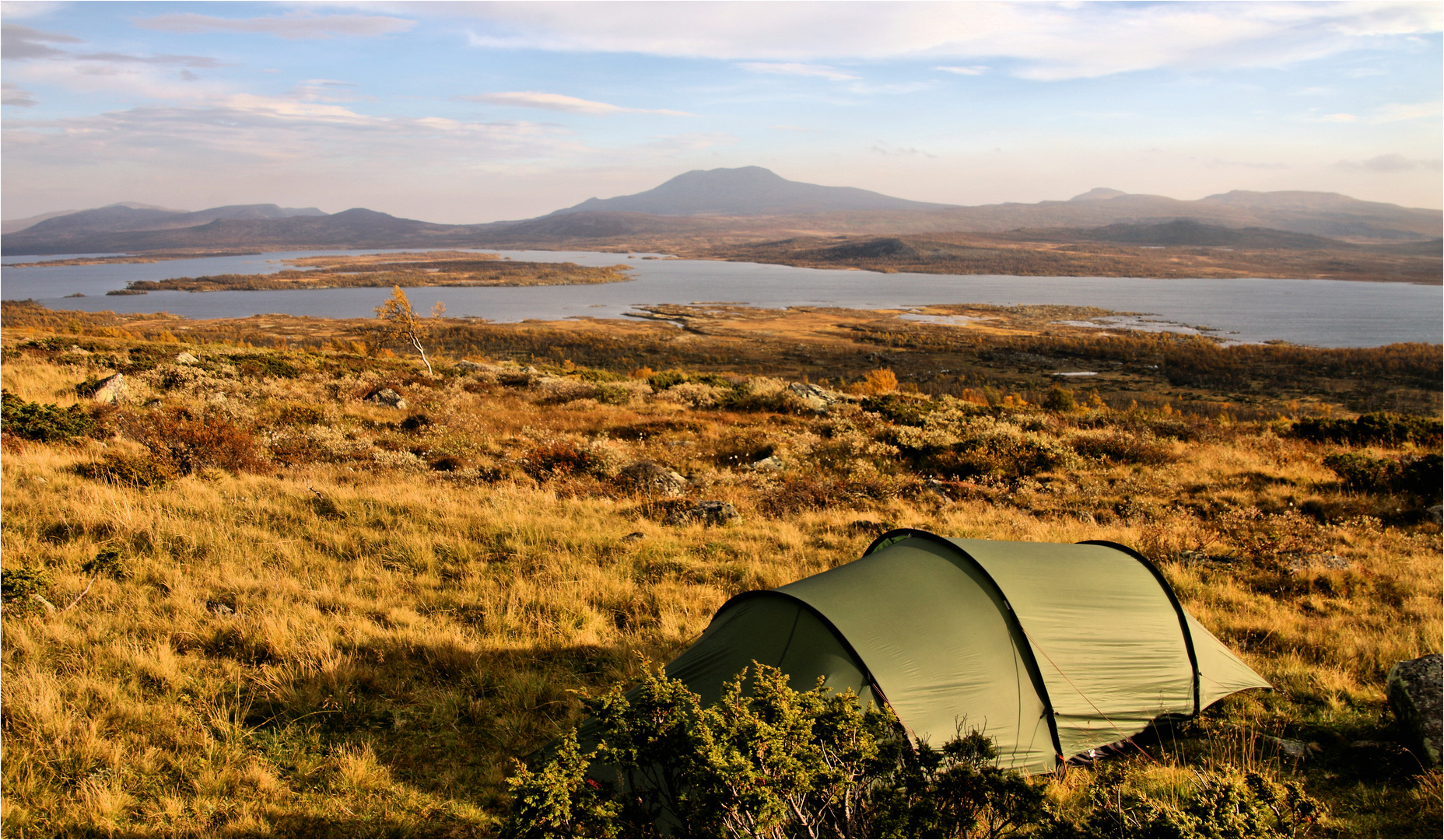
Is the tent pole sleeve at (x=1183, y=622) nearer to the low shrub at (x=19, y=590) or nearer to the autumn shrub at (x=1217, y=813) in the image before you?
the autumn shrub at (x=1217, y=813)

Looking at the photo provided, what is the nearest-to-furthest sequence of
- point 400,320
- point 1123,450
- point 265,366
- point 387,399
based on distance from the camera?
1. point 1123,450
2. point 387,399
3. point 265,366
4. point 400,320

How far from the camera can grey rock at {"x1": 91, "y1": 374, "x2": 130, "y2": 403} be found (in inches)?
580

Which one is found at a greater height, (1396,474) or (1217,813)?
(1217,813)

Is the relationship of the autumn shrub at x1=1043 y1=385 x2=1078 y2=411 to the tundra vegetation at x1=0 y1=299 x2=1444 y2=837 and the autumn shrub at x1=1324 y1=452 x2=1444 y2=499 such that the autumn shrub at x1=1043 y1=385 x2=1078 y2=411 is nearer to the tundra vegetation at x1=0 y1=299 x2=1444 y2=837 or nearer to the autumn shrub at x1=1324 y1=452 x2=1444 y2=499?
the tundra vegetation at x1=0 y1=299 x2=1444 y2=837

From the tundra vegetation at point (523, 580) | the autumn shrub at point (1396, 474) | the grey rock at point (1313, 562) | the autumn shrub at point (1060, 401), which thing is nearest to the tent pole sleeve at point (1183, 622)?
the tundra vegetation at point (523, 580)

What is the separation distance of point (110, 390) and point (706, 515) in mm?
14673

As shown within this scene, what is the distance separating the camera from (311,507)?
8.99 meters

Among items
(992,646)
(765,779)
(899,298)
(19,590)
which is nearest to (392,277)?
(899,298)

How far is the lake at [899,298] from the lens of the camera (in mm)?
81438

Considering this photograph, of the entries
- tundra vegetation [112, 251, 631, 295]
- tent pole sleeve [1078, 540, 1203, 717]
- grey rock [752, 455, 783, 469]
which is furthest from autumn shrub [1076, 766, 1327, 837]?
tundra vegetation [112, 251, 631, 295]

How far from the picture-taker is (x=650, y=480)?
12406 mm

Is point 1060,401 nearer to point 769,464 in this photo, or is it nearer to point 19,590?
point 769,464

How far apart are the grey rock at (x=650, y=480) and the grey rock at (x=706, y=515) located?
4.28 feet

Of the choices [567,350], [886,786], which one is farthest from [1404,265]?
[886,786]
